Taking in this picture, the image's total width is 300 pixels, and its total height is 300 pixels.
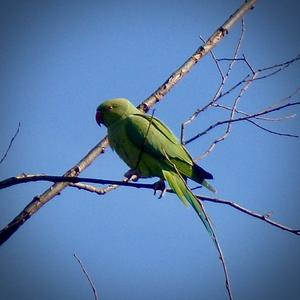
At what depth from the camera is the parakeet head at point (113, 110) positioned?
15.9ft

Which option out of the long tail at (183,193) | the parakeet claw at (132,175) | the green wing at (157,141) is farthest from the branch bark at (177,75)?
the long tail at (183,193)

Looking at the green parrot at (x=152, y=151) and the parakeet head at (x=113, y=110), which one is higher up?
the parakeet head at (x=113, y=110)

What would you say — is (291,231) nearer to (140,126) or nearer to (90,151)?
(90,151)

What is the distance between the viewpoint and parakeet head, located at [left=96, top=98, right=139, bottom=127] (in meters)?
4.83

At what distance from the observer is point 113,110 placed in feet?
16.2

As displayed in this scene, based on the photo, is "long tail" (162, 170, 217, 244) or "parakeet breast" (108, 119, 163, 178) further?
"parakeet breast" (108, 119, 163, 178)

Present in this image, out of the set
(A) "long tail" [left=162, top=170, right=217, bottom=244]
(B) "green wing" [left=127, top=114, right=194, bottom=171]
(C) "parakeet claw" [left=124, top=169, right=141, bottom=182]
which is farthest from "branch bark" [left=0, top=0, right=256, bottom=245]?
(A) "long tail" [left=162, top=170, right=217, bottom=244]

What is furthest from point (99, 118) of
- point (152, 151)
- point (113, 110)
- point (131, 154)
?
point (152, 151)

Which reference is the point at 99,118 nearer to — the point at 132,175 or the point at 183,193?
the point at 132,175

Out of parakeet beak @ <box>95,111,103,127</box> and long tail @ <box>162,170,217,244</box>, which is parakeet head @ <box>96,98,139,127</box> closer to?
parakeet beak @ <box>95,111,103,127</box>

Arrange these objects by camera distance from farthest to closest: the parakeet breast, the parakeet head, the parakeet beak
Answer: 1. the parakeet beak
2. the parakeet head
3. the parakeet breast

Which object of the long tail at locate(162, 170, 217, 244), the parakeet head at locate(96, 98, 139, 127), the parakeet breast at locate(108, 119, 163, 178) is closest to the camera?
the long tail at locate(162, 170, 217, 244)

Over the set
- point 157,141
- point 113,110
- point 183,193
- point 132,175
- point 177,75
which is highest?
point 113,110

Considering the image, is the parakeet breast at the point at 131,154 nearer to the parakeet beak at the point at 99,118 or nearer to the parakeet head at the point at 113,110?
the parakeet head at the point at 113,110
